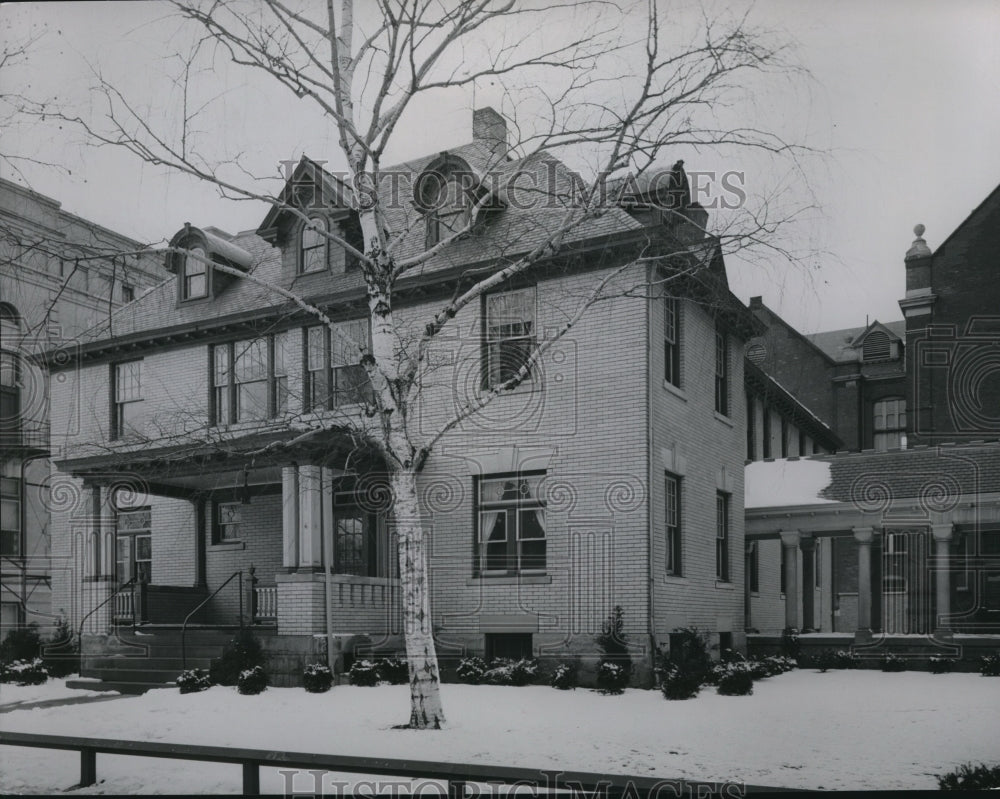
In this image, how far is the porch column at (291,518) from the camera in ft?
52.5

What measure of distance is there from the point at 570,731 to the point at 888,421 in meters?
26.0

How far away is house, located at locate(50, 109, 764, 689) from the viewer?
610 inches

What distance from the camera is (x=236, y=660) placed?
14805 mm

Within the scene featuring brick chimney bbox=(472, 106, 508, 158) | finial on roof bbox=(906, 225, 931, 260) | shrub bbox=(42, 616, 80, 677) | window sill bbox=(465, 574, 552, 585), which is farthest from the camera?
finial on roof bbox=(906, 225, 931, 260)

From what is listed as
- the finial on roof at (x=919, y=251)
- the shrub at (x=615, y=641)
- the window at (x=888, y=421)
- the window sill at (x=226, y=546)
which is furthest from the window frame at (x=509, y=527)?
the window at (x=888, y=421)

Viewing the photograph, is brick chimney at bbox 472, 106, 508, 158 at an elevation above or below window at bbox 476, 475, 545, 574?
above

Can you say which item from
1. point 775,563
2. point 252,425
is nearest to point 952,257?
point 775,563

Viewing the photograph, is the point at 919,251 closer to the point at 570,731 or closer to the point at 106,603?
the point at 570,731

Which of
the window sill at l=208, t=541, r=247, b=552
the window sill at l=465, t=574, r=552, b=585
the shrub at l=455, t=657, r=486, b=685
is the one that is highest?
the window sill at l=208, t=541, r=247, b=552

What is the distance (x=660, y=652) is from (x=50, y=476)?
47.9 ft

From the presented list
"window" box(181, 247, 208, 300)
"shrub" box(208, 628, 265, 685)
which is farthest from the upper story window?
"shrub" box(208, 628, 265, 685)

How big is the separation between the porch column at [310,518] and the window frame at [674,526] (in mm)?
5731

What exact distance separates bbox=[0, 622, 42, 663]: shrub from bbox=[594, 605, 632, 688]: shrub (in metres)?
10.4

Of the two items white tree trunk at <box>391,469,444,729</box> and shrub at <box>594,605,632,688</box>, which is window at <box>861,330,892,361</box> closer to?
shrub at <box>594,605,632,688</box>
